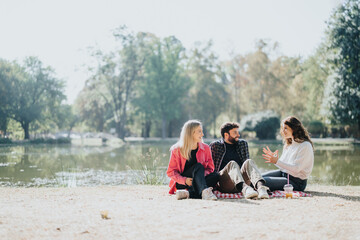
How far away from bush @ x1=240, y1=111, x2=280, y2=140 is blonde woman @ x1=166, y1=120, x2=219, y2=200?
1176 inches

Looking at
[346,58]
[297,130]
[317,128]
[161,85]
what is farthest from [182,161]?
[161,85]

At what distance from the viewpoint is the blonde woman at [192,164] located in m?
5.43

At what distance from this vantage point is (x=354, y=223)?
384cm

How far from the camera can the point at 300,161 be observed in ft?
18.5

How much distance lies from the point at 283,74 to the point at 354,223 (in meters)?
42.7

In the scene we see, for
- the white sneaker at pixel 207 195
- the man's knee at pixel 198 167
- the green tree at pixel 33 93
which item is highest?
the green tree at pixel 33 93

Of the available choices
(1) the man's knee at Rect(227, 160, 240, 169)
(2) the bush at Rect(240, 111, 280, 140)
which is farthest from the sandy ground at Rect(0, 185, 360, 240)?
(2) the bush at Rect(240, 111, 280, 140)

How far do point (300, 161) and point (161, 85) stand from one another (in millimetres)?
37550

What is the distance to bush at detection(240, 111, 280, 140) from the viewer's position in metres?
34.7

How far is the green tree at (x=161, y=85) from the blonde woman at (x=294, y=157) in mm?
36837

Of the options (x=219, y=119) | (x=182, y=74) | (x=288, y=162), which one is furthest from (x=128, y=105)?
(x=288, y=162)

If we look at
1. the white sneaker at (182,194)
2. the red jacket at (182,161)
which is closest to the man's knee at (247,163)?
the red jacket at (182,161)

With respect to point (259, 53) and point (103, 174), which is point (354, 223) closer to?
point (103, 174)

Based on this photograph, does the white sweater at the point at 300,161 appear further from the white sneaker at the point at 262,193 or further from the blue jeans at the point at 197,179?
the blue jeans at the point at 197,179
